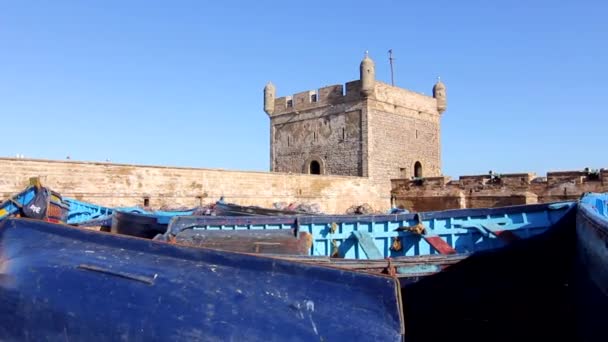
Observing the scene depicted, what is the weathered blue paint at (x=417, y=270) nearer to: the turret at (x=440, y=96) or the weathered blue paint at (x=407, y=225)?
the weathered blue paint at (x=407, y=225)

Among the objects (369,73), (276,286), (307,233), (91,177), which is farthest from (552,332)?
(369,73)

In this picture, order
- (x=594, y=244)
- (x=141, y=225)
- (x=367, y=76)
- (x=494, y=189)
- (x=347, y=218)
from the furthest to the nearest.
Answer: (x=367, y=76) → (x=494, y=189) → (x=141, y=225) → (x=347, y=218) → (x=594, y=244)

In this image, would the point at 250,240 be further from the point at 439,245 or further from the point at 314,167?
the point at 314,167

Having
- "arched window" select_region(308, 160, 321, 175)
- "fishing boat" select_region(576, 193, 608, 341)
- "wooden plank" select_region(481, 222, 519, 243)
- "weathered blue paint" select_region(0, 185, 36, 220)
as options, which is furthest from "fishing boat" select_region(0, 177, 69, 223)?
"arched window" select_region(308, 160, 321, 175)

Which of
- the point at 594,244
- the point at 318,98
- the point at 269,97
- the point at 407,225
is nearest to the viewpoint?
the point at 594,244

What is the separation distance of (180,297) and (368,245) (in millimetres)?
3408

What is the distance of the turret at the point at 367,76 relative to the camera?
20.7m

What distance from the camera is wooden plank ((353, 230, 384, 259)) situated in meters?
6.39

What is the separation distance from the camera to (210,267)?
390 centimetres

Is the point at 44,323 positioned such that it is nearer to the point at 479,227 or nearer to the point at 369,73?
the point at 479,227

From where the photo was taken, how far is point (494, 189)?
1775 cm

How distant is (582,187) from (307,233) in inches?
516

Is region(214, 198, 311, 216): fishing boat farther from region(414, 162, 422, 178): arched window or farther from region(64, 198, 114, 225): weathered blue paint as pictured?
region(414, 162, 422, 178): arched window

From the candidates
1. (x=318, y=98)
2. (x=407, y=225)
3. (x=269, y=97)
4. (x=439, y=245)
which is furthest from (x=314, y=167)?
(x=439, y=245)
